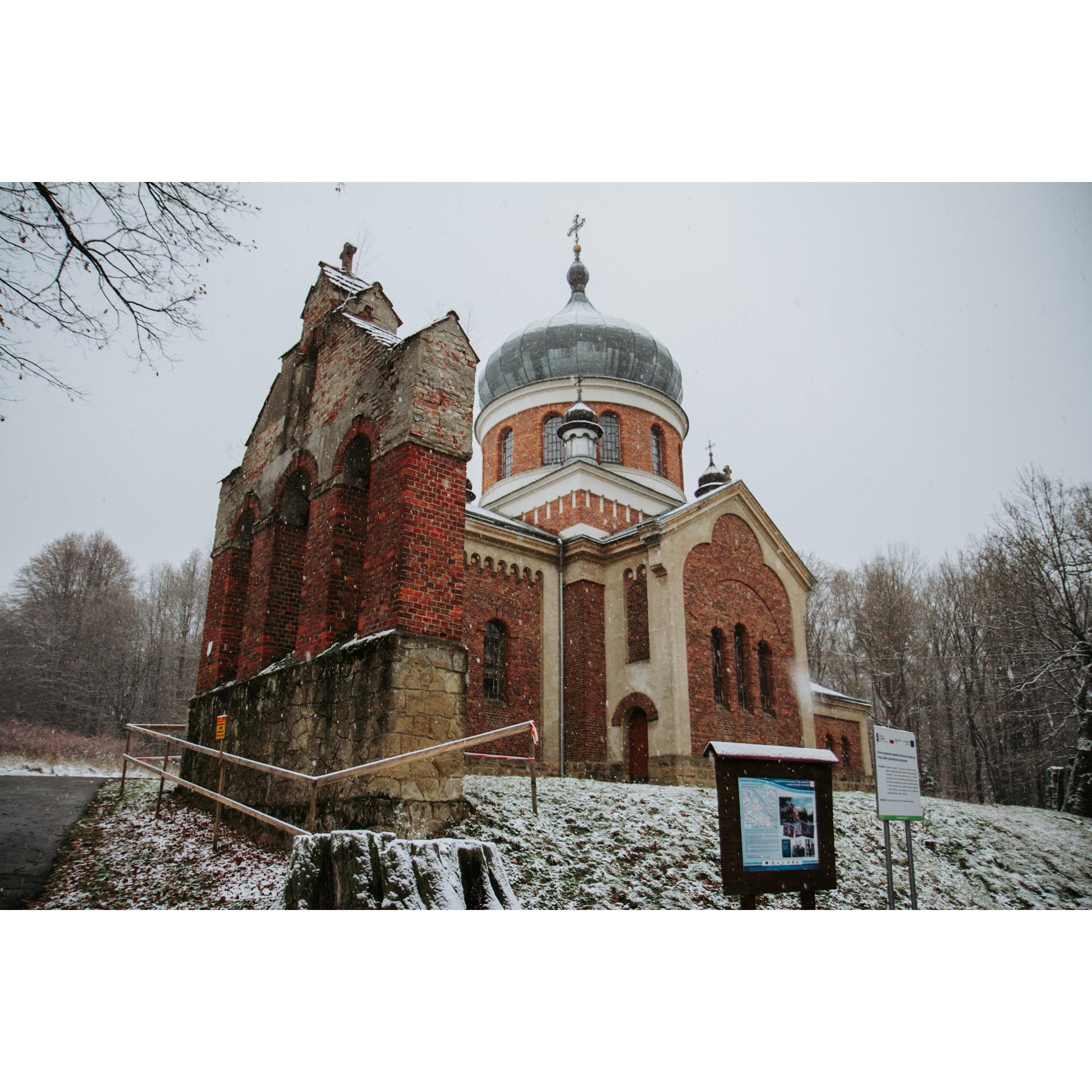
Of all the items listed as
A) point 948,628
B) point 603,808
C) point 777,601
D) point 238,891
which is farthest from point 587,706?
point 948,628

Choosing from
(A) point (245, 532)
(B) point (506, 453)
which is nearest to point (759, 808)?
(A) point (245, 532)

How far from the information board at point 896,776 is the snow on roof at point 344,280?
24.8ft

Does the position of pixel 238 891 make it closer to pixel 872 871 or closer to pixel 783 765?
pixel 783 765

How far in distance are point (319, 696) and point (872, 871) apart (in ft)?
20.3

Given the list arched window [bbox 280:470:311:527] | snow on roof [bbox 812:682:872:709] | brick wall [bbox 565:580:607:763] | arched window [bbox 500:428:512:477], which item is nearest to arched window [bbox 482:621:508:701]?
brick wall [bbox 565:580:607:763]

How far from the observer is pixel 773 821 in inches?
238

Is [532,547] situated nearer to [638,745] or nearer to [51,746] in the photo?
[638,745]

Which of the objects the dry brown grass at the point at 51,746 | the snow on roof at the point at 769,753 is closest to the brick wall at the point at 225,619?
the snow on roof at the point at 769,753

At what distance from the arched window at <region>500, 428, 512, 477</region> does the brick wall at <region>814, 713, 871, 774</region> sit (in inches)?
449

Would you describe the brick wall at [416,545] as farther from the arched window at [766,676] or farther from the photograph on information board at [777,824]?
the arched window at [766,676]

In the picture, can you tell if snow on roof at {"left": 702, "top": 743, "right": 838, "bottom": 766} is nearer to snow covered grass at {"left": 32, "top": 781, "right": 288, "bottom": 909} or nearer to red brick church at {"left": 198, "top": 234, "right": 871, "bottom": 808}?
red brick church at {"left": 198, "top": 234, "right": 871, "bottom": 808}

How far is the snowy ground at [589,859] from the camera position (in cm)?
600

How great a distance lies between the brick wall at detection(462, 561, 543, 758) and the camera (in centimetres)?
1482

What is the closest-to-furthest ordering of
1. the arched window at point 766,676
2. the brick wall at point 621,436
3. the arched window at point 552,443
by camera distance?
the arched window at point 766,676, the arched window at point 552,443, the brick wall at point 621,436
